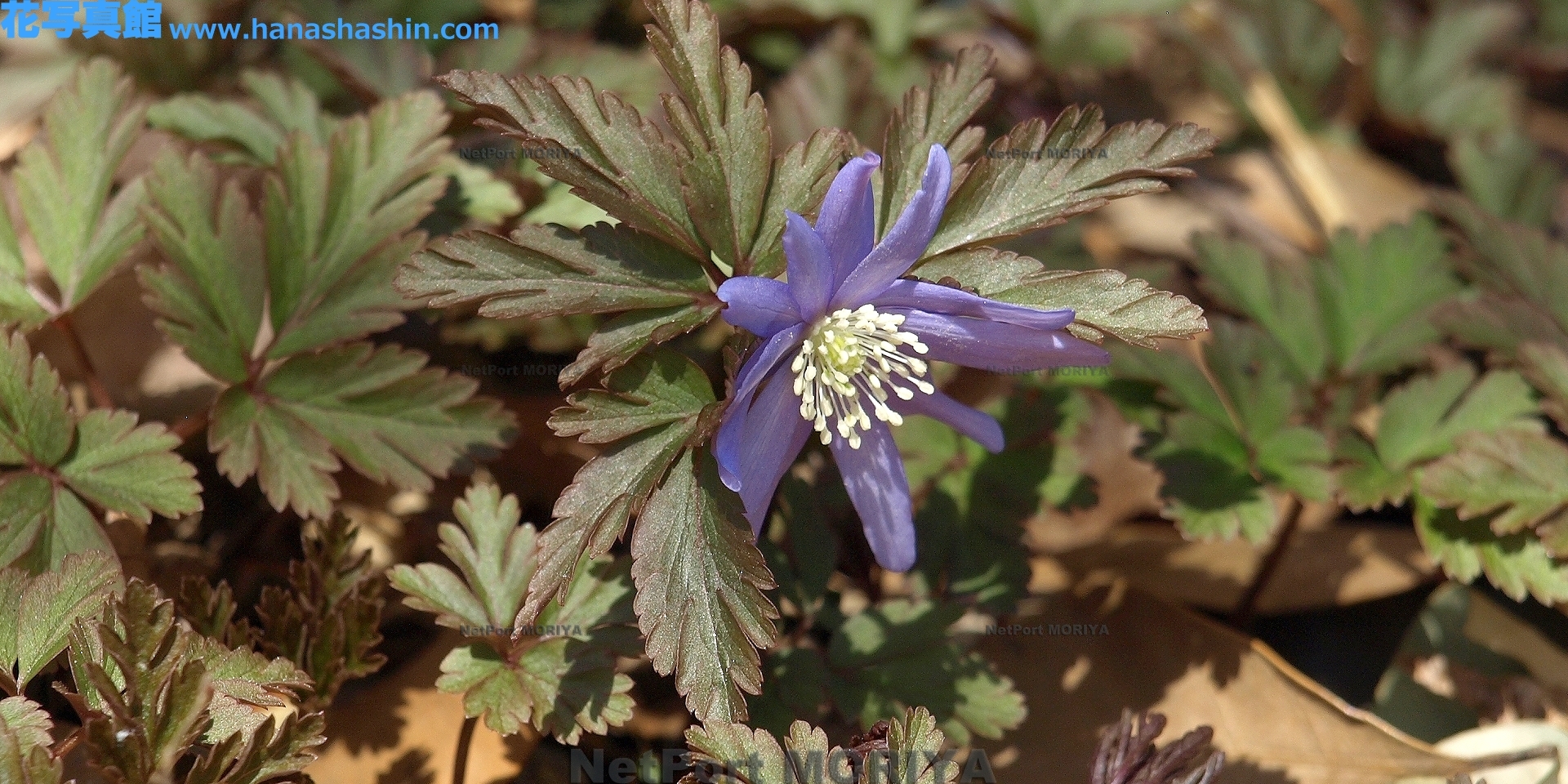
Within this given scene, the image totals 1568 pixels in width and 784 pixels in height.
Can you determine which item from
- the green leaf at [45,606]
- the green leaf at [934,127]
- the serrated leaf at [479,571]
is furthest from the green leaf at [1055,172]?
the green leaf at [45,606]

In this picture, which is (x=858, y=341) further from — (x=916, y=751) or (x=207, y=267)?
(x=207, y=267)

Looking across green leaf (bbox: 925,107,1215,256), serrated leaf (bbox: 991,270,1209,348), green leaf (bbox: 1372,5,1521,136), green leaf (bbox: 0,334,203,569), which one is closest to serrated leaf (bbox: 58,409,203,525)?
green leaf (bbox: 0,334,203,569)

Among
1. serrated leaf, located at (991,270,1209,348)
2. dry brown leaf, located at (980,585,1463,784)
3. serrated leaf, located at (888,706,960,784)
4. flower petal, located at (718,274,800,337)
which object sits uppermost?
flower petal, located at (718,274,800,337)

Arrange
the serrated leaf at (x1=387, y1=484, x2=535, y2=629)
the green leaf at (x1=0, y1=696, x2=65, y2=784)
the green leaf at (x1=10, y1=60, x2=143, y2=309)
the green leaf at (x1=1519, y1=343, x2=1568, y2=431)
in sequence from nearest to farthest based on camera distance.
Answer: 1. the green leaf at (x1=0, y1=696, x2=65, y2=784)
2. the serrated leaf at (x1=387, y1=484, x2=535, y2=629)
3. the green leaf at (x1=10, y1=60, x2=143, y2=309)
4. the green leaf at (x1=1519, y1=343, x2=1568, y2=431)

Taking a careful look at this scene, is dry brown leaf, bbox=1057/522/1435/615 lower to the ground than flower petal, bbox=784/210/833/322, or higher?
lower

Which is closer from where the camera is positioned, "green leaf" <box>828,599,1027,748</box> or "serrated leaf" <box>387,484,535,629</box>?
"serrated leaf" <box>387,484,535,629</box>

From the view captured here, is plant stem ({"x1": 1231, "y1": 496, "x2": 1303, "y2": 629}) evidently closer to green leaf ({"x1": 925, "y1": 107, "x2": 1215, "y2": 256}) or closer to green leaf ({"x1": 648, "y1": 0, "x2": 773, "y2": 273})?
green leaf ({"x1": 925, "y1": 107, "x2": 1215, "y2": 256})

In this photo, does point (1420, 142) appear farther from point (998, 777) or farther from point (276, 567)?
point (276, 567)

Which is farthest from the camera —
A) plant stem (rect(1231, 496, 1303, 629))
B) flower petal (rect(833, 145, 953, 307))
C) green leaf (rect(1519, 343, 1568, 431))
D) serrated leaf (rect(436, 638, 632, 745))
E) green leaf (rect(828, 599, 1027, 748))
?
plant stem (rect(1231, 496, 1303, 629))
